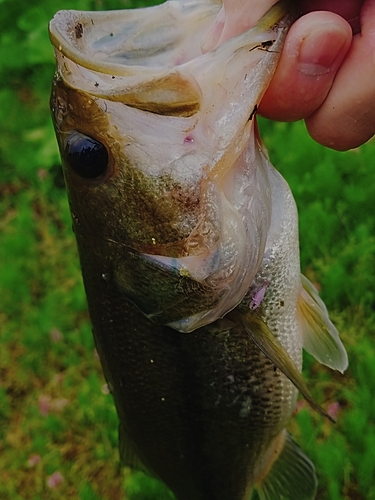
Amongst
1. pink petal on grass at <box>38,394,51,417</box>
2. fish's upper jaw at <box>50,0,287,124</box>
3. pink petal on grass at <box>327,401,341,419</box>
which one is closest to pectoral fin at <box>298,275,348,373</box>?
fish's upper jaw at <box>50,0,287,124</box>

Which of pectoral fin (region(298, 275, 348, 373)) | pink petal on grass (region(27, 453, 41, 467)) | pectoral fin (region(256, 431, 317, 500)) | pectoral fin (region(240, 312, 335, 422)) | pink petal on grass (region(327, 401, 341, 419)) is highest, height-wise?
pectoral fin (region(240, 312, 335, 422))

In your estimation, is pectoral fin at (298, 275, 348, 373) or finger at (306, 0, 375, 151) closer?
finger at (306, 0, 375, 151)

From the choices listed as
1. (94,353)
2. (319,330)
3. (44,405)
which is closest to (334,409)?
(319,330)

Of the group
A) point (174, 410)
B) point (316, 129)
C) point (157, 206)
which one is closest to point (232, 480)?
point (174, 410)

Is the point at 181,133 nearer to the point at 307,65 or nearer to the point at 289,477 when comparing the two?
the point at 307,65

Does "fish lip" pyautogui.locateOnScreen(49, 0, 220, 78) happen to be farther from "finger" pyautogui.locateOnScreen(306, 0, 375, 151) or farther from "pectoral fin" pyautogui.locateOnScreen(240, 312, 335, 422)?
"pectoral fin" pyautogui.locateOnScreen(240, 312, 335, 422)

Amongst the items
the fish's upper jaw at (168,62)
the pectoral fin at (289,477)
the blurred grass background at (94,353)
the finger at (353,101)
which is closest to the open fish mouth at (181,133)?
the fish's upper jaw at (168,62)

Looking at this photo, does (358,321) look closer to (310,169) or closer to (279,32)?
(310,169)
